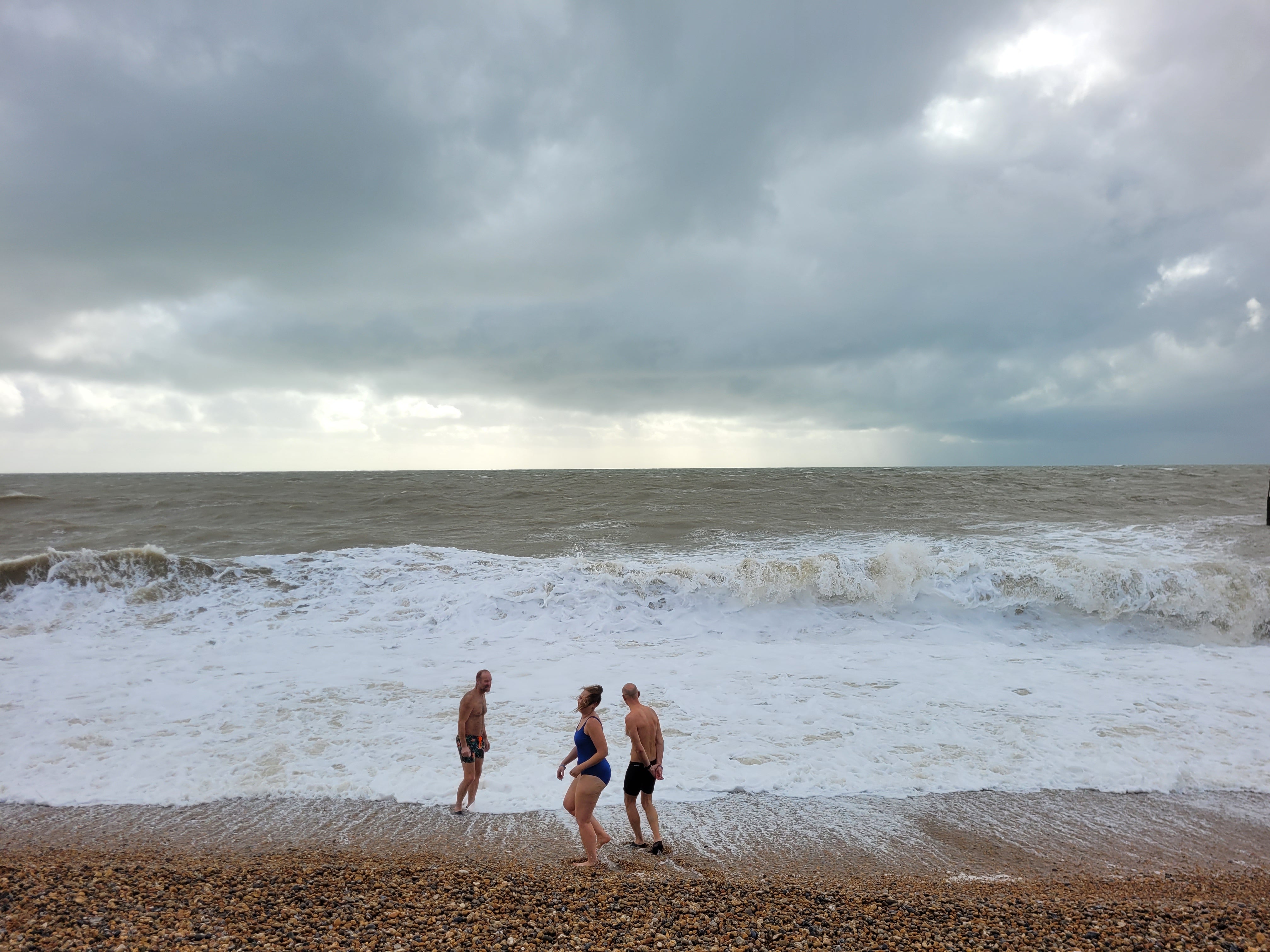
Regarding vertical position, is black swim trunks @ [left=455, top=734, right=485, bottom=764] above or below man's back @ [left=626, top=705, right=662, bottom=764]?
below

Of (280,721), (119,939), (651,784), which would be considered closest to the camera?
(119,939)

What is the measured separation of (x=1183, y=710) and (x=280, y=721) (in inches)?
498

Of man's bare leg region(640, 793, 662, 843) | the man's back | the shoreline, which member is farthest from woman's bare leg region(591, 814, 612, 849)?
the man's back

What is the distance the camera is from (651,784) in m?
5.55

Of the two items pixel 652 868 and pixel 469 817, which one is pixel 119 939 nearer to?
pixel 469 817

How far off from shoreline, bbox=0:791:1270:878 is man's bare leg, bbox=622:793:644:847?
0.15 m

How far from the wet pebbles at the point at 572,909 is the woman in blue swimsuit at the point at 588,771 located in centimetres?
34

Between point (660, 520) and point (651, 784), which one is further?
point (660, 520)

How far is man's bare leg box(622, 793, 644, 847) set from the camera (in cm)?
556

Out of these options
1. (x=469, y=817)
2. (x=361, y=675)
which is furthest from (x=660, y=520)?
(x=469, y=817)

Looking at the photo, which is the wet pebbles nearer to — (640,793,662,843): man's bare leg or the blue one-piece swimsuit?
(640,793,662,843): man's bare leg

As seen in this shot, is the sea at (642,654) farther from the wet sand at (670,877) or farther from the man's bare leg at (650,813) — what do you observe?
the man's bare leg at (650,813)

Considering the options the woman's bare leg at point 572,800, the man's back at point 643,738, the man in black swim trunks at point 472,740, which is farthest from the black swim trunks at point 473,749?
the man's back at point 643,738

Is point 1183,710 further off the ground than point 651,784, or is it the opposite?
point 651,784
